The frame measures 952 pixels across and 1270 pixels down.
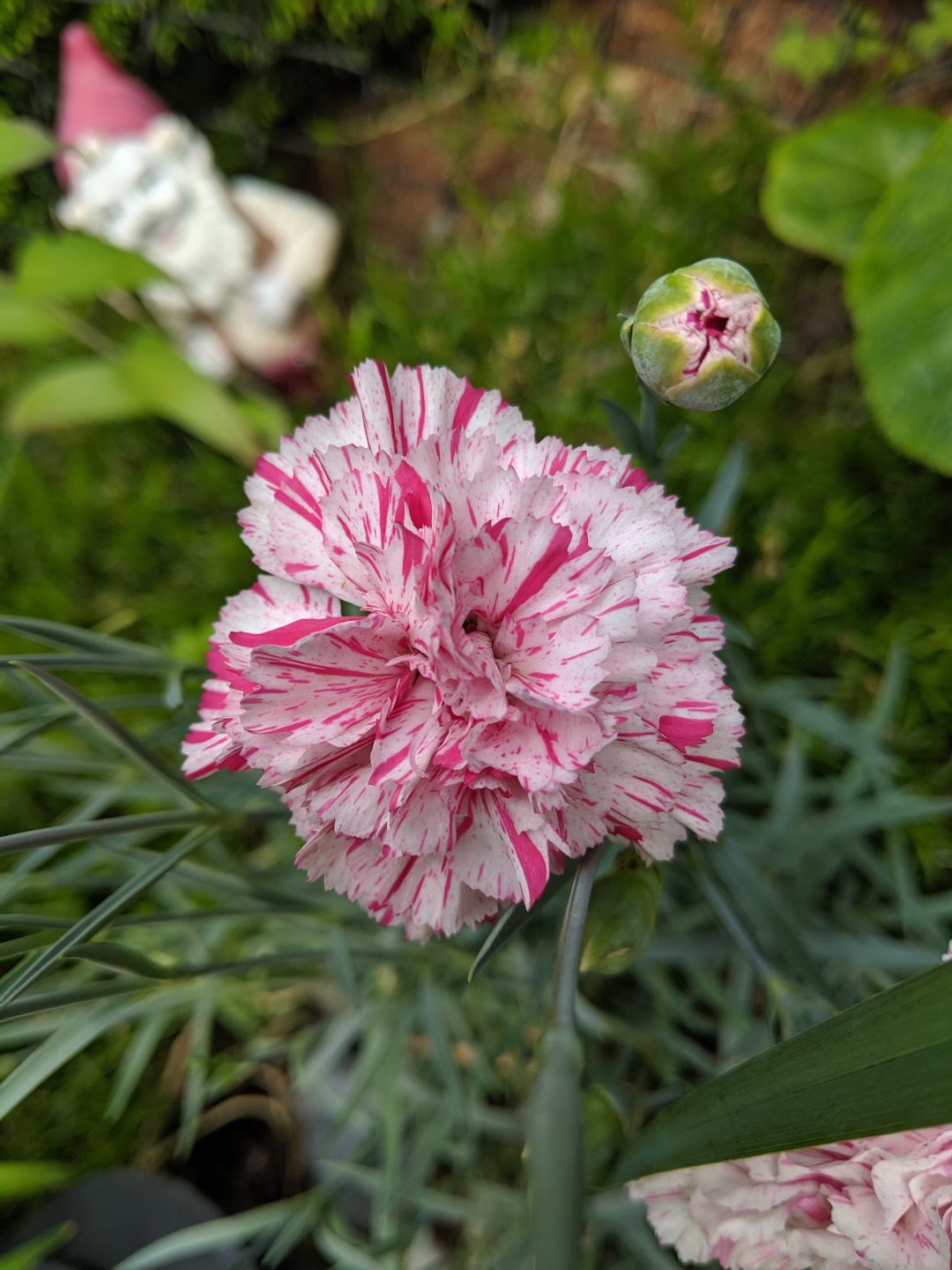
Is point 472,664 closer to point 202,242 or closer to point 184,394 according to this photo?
point 184,394

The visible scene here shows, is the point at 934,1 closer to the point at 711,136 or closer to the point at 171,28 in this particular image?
the point at 711,136

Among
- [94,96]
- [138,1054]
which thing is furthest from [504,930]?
[94,96]

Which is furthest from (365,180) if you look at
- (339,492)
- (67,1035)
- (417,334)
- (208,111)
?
(67,1035)

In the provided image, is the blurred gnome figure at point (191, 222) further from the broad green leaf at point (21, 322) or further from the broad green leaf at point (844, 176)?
the broad green leaf at point (844, 176)

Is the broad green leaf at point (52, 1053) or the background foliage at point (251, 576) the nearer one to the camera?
the broad green leaf at point (52, 1053)

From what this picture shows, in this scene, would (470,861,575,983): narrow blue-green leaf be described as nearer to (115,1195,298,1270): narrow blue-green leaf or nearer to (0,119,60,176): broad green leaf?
(115,1195,298,1270): narrow blue-green leaf

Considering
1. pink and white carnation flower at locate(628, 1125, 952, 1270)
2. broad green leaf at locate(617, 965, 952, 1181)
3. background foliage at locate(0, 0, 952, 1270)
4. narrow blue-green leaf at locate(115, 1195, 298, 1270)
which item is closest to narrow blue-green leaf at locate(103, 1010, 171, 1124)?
background foliage at locate(0, 0, 952, 1270)

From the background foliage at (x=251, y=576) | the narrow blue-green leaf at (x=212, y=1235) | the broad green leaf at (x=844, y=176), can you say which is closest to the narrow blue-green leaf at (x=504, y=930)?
the background foliage at (x=251, y=576)
